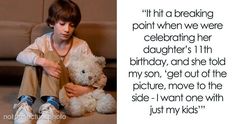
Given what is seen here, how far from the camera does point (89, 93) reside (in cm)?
178

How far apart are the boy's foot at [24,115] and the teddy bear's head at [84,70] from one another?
29 centimetres

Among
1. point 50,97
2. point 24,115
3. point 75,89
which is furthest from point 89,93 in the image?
point 24,115

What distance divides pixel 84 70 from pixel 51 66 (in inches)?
7.8

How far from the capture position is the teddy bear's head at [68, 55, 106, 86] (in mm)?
1779

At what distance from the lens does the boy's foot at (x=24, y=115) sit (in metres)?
1.53

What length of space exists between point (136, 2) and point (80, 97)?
792mm

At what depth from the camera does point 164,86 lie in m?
1.06

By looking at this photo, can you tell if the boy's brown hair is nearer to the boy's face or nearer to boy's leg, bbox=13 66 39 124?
the boy's face

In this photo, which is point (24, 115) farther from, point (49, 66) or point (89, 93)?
point (89, 93)

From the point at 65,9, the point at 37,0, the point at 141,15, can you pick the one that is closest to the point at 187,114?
the point at 141,15

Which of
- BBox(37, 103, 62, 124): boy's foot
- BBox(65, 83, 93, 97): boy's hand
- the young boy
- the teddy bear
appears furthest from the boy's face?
BBox(37, 103, 62, 124): boy's foot

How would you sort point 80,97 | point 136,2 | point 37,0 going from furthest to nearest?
point 37,0
point 80,97
point 136,2

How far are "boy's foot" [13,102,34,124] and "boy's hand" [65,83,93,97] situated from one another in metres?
0.23

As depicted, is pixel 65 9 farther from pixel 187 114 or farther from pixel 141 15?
pixel 187 114
